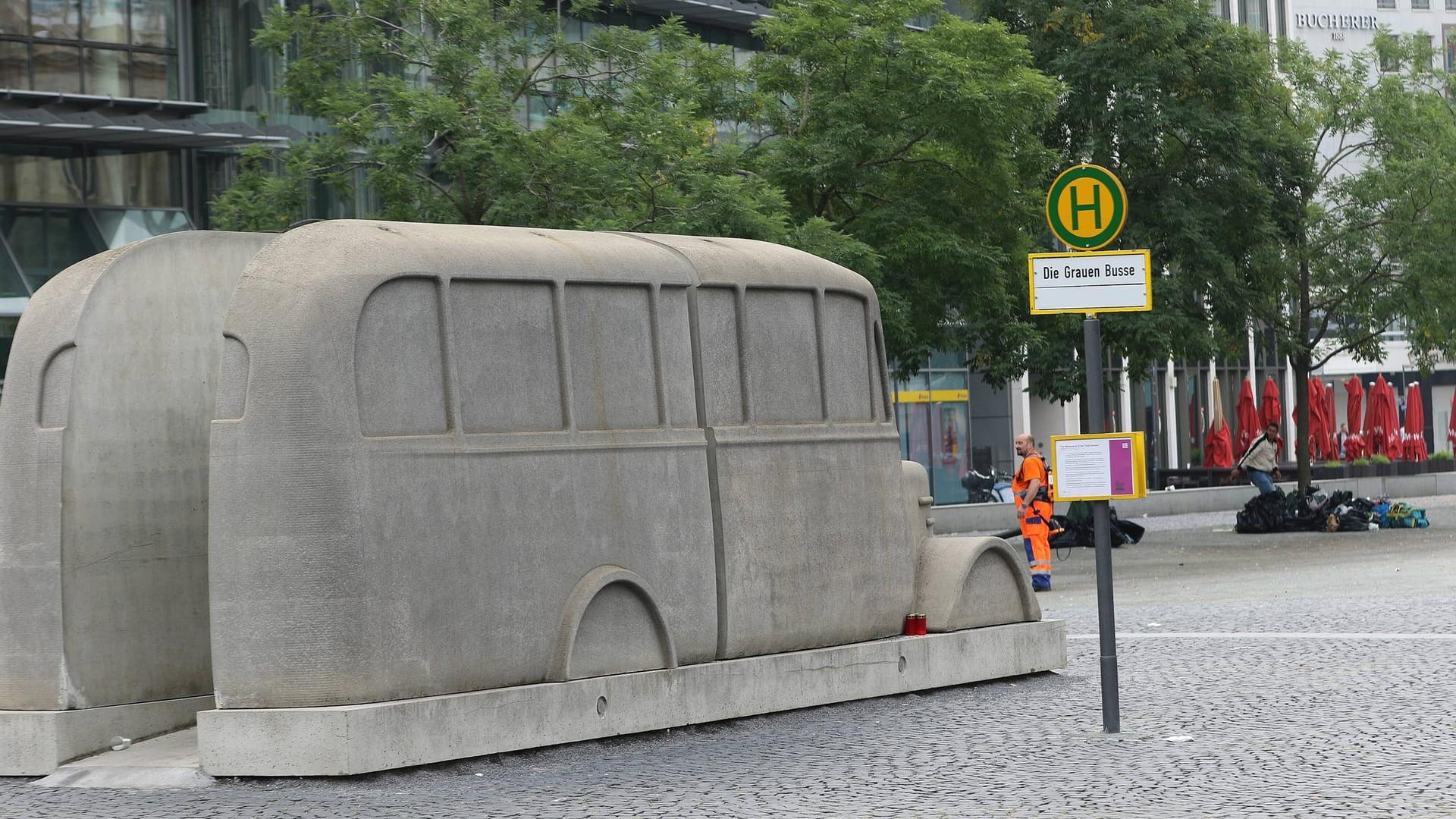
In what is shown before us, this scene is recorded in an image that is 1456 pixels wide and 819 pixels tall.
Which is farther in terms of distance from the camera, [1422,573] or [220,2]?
[220,2]

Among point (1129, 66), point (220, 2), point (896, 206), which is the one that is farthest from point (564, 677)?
point (220, 2)

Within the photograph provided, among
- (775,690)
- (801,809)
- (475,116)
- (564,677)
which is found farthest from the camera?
(475,116)

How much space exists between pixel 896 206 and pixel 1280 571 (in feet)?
19.9

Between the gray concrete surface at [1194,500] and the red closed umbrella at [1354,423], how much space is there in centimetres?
108

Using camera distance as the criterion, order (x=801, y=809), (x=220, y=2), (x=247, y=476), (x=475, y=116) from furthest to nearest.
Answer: (x=220, y=2) < (x=475, y=116) < (x=247, y=476) < (x=801, y=809)

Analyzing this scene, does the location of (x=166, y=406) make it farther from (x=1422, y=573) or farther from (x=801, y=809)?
(x=1422, y=573)

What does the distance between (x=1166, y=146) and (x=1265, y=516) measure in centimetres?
691

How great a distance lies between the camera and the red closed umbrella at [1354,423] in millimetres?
48031

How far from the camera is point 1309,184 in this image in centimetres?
2942

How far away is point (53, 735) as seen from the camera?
953 centimetres

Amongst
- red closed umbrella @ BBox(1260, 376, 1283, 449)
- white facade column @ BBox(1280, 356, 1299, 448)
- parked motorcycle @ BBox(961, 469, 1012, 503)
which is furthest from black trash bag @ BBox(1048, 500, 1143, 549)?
white facade column @ BBox(1280, 356, 1299, 448)

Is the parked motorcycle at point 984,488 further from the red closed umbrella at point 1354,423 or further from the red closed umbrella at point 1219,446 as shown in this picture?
the red closed umbrella at point 1354,423

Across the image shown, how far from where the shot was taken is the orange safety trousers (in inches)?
842

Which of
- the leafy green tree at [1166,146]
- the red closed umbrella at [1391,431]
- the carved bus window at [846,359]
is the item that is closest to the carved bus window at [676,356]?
the carved bus window at [846,359]
